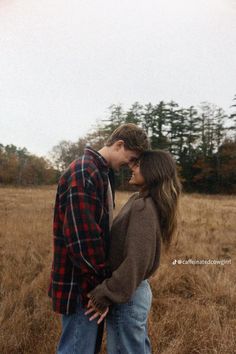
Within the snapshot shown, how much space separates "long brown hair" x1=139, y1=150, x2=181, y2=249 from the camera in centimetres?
159

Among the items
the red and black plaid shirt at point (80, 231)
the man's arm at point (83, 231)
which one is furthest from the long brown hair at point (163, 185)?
the man's arm at point (83, 231)

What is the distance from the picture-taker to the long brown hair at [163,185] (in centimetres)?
159

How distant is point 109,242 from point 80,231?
0.27 meters

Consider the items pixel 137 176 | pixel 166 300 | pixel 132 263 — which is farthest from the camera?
pixel 166 300

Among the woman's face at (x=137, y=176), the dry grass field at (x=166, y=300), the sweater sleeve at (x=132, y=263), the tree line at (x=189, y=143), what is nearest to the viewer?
the sweater sleeve at (x=132, y=263)

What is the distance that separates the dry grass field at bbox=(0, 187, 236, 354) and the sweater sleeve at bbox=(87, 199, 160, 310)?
48.4 inches

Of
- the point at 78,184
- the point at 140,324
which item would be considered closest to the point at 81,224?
the point at 78,184

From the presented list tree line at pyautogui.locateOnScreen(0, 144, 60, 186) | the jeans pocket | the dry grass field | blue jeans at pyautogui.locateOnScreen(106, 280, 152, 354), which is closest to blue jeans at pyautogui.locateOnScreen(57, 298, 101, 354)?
blue jeans at pyautogui.locateOnScreen(106, 280, 152, 354)

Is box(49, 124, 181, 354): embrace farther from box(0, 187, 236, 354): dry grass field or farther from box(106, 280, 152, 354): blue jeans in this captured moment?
box(0, 187, 236, 354): dry grass field

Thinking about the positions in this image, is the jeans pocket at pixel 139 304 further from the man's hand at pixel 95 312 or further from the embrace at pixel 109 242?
the man's hand at pixel 95 312

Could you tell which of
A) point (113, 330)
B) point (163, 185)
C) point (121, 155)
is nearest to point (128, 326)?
point (113, 330)

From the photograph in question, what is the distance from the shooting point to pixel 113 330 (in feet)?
5.19

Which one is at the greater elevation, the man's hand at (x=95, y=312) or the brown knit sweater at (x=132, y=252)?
the brown knit sweater at (x=132, y=252)

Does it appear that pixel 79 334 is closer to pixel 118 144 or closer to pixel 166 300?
pixel 118 144
